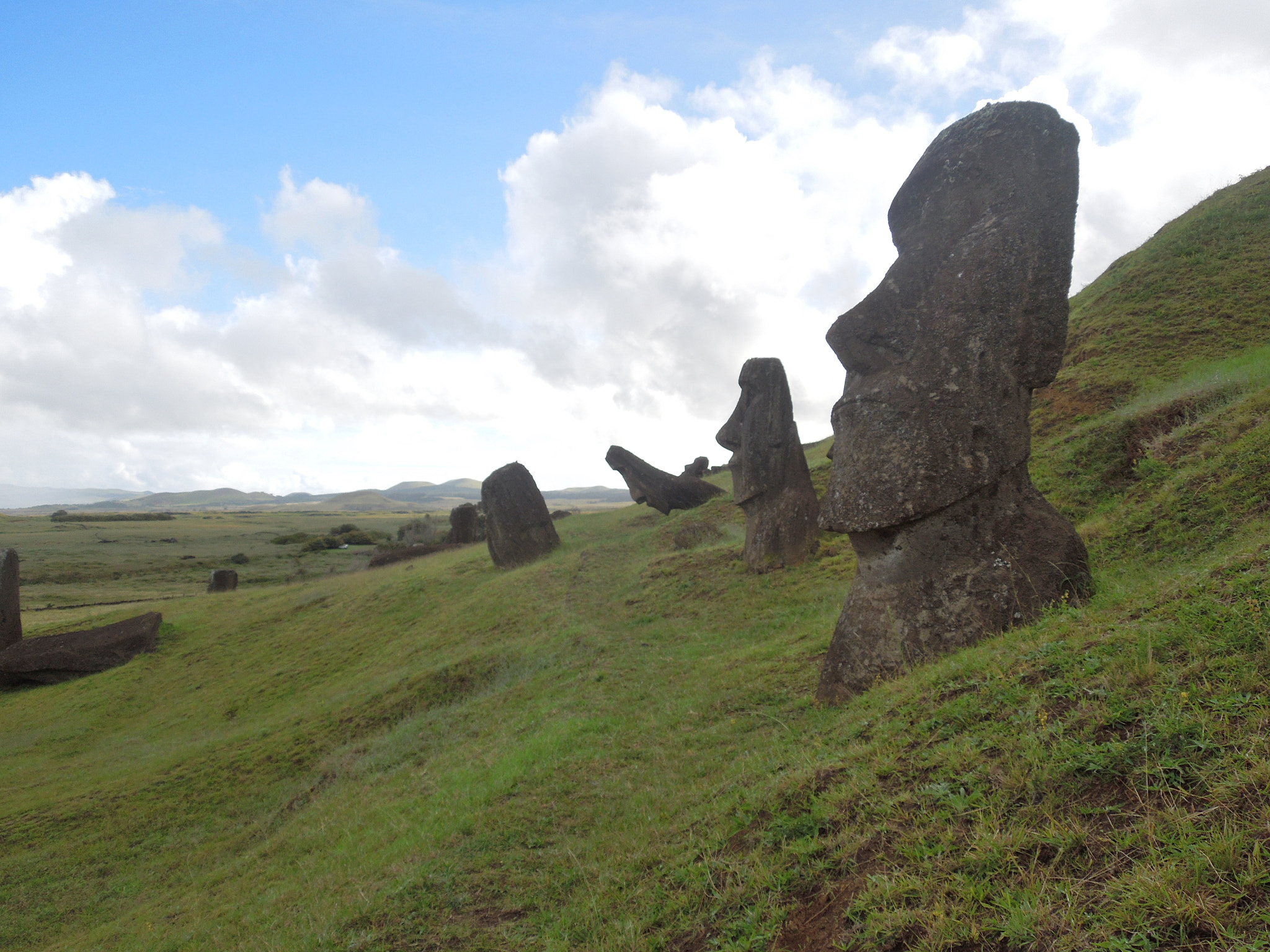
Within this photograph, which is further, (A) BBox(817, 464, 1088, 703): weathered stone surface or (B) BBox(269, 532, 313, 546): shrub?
(B) BBox(269, 532, 313, 546): shrub

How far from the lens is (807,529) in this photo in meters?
15.4

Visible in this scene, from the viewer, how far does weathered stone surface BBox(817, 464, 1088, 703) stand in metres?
6.70

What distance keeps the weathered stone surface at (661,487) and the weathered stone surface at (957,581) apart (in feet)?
68.6

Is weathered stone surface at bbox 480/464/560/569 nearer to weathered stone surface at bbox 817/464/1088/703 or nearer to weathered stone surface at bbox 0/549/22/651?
weathered stone surface at bbox 0/549/22/651

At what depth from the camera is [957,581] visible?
6895 millimetres

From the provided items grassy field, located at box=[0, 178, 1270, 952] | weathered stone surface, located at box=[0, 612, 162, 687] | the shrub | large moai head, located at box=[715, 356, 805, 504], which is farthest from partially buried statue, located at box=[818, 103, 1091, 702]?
the shrub

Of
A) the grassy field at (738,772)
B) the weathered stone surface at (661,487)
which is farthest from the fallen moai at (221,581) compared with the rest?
the weathered stone surface at (661,487)

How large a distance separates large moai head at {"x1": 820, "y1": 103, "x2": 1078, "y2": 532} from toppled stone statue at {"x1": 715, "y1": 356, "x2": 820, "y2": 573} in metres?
7.61

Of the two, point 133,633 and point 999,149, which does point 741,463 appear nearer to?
point 999,149

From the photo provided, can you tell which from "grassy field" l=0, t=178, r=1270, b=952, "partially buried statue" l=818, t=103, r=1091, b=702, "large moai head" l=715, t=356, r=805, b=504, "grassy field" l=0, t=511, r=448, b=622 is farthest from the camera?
"grassy field" l=0, t=511, r=448, b=622

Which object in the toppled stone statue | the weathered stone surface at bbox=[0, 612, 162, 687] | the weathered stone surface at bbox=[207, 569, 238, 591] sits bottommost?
the weathered stone surface at bbox=[0, 612, 162, 687]

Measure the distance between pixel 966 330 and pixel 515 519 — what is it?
64.7 feet

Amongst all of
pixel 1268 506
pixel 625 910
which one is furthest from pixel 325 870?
pixel 1268 506

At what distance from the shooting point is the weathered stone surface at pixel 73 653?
72.7 ft
